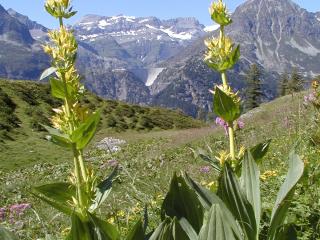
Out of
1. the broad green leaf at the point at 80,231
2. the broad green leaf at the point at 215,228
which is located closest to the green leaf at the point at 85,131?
the broad green leaf at the point at 80,231

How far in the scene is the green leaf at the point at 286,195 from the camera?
2.27 metres

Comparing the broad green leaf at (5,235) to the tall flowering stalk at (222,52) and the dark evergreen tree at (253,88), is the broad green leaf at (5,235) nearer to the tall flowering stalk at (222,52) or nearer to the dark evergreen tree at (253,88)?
the tall flowering stalk at (222,52)

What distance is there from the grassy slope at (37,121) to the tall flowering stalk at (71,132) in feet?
59.9

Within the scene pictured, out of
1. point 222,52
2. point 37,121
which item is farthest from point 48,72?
point 37,121

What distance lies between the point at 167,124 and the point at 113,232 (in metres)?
45.2

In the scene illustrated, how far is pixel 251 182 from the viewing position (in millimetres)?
2395

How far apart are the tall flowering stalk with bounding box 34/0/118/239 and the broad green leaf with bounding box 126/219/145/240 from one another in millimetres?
65

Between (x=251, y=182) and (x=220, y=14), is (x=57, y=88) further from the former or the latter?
(x=220, y=14)

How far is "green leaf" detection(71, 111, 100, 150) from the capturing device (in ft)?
7.00

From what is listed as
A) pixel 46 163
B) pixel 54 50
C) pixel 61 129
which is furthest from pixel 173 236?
pixel 46 163

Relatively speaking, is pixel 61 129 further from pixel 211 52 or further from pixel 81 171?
pixel 211 52

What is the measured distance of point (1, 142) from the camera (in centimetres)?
2941

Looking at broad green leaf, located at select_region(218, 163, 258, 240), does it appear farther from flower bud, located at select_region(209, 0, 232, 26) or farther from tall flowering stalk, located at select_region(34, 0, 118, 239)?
flower bud, located at select_region(209, 0, 232, 26)

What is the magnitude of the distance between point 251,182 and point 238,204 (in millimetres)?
144
